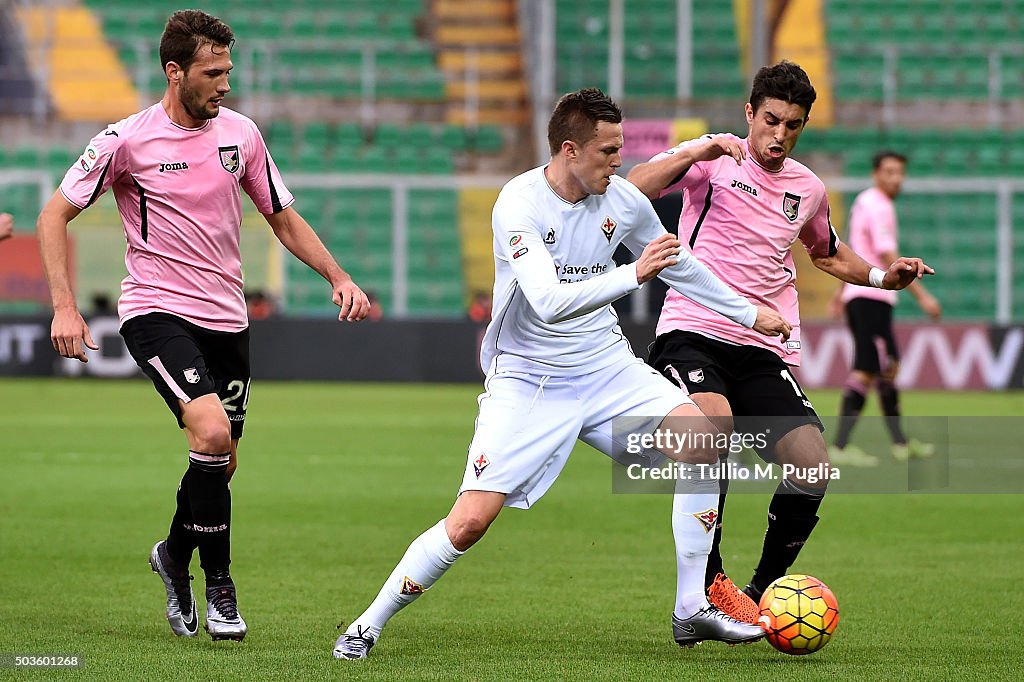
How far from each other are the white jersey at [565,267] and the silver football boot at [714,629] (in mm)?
1011

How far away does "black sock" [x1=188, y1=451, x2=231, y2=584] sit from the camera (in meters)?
6.07

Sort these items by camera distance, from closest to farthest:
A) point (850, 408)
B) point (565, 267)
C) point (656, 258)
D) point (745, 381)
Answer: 1. point (656, 258)
2. point (565, 267)
3. point (745, 381)
4. point (850, 408)

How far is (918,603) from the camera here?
6.95 meters

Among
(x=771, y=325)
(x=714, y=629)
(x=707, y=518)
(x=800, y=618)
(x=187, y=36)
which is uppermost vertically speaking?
(x=187, y=36)

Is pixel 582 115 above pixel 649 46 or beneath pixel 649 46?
beneath

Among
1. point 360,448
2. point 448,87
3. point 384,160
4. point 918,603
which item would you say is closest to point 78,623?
point 918,603

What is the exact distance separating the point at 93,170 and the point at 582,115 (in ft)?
6.24

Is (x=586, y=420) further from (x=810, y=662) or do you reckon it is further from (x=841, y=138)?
(x=841, y=138)

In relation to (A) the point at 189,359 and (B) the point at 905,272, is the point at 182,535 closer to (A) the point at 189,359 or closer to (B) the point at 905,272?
(A) the point at 189,359

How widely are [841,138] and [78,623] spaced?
808 inches

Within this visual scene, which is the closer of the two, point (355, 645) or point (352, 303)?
point (355, 645)

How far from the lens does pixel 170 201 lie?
6.16 metres

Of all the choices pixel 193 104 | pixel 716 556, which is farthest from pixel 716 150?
pixel 193 104

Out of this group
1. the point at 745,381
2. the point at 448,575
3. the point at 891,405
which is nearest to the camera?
the point at 745,381
